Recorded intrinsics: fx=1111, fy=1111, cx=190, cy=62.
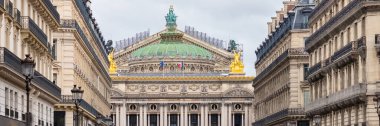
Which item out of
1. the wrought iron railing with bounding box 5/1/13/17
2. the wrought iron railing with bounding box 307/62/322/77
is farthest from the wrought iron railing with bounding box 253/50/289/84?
the wrought iron railing with bounding box 5/1/13/17

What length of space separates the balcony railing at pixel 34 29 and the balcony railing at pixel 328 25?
1828 cm

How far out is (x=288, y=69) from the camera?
105312 millimetres

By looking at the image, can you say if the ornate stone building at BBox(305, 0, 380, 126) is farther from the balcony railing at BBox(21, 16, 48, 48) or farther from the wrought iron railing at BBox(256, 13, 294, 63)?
the wrought iron railing at BBox(256, 13, 294, 63)

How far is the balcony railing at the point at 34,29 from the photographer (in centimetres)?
5847

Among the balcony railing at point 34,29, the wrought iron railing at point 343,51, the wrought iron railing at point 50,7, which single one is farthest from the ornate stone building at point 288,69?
the balcony railing at point 34,29

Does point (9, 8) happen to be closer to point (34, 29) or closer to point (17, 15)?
point (17, 15)

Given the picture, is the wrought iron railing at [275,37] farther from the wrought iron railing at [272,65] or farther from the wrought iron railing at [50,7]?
the wrought iron railing at [50,7]

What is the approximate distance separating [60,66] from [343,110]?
25.1m

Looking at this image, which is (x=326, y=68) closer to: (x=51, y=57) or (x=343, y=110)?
(x=343, y=110)

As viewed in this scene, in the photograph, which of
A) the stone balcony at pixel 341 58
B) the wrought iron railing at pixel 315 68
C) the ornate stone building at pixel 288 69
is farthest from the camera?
the ornate stone building at pixel 288 69

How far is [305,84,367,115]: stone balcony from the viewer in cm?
6315

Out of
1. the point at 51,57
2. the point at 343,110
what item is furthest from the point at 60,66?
the point at 343,110

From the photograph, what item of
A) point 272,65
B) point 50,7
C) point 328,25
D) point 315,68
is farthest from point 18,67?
point 272,65

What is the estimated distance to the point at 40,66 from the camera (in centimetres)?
6731
